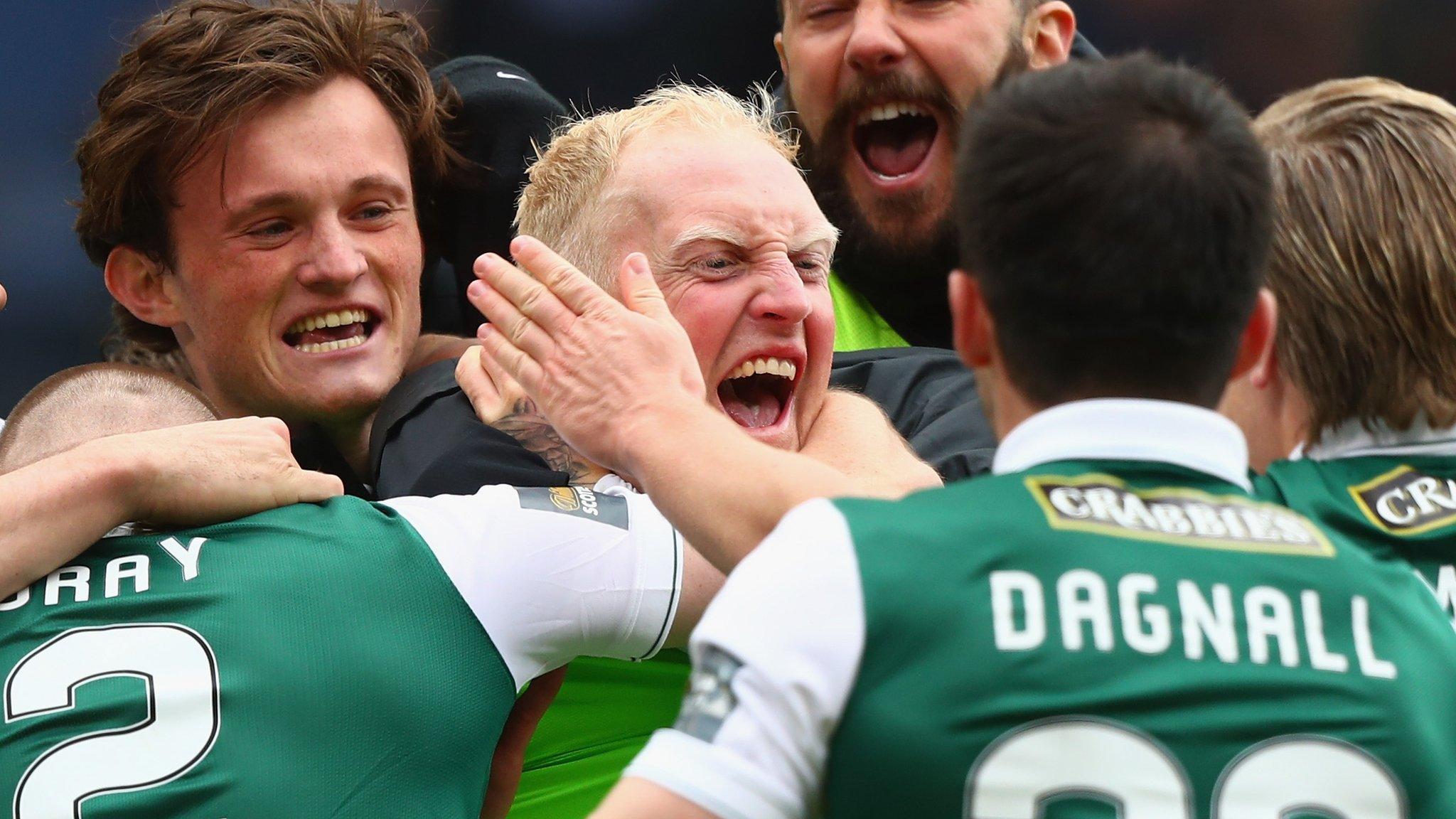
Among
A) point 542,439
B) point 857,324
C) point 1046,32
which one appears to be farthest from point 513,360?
point 1046,32

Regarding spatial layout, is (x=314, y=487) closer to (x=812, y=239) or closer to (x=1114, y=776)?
(x=812, y=239)

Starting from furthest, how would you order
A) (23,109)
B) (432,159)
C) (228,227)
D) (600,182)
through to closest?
(23,109)
(432,159)
(228,227)
(600,182)

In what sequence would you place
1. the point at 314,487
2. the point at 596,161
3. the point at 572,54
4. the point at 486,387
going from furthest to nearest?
the point at 572,54, the point at 596,161, the point at 486,387, the point at 314,487

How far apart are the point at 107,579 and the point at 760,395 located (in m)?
1.22

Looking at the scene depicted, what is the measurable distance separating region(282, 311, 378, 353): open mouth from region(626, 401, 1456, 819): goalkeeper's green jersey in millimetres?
2056

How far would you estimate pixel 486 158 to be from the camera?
385 cm

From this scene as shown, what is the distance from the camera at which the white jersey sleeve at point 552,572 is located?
85.8 inches

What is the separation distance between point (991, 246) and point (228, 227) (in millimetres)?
2118

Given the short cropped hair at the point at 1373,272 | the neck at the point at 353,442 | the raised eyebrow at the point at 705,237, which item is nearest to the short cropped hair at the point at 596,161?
the raised eyebrow at the point at 705,237

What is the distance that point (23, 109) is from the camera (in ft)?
16.5

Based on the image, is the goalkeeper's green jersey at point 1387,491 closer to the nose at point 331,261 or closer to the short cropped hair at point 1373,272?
the short cropped hair at point 1373,272

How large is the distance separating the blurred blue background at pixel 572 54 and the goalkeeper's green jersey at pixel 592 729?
238 cm

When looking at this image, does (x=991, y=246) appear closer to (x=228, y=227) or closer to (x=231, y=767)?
(x=231, y=767)

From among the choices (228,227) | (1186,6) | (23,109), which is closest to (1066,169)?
(228,227)
